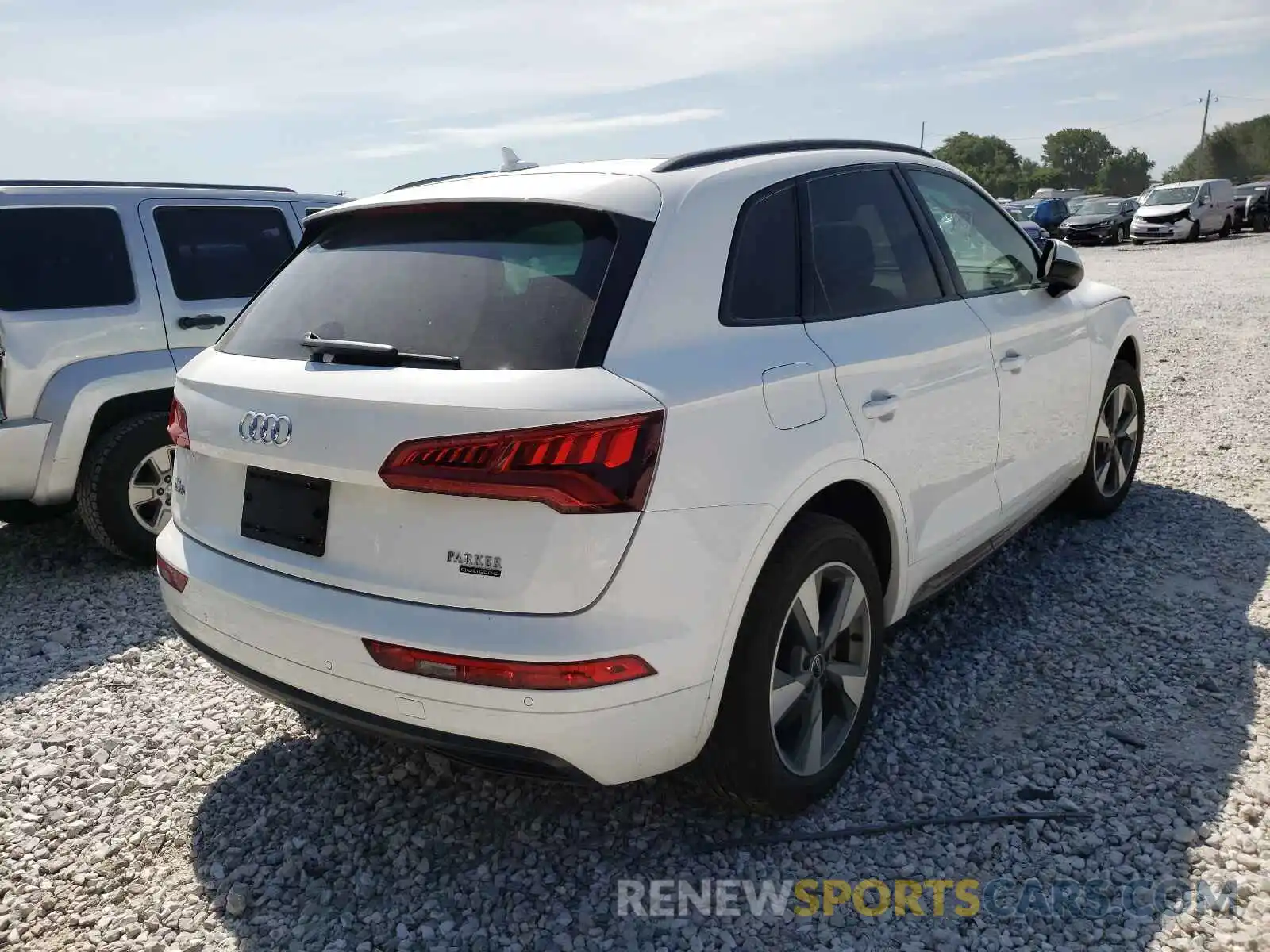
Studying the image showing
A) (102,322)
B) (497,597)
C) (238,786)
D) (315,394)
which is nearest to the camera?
(497,597)

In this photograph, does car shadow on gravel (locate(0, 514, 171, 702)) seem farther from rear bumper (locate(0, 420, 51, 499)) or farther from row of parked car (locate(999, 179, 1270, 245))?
row of parked car (locate(999, 179, 1270, 245))

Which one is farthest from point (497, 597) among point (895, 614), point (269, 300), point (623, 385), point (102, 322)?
point (102, 322)

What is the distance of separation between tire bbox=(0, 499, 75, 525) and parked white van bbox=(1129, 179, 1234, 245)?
32124 millimetres

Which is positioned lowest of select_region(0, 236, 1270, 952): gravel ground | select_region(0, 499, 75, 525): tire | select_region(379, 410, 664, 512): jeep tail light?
select_region(0, 236, 1270, 952): gravel ground

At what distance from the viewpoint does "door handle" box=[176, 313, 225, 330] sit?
536 cm

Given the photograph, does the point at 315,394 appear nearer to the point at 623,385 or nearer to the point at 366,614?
the point at 366,614

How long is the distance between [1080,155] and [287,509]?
390ft

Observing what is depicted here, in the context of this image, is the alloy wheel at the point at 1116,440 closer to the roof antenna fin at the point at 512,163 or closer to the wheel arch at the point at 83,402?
the roof antenna fin at the point at 512,163

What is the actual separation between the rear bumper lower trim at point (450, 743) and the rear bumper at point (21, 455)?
2914mm

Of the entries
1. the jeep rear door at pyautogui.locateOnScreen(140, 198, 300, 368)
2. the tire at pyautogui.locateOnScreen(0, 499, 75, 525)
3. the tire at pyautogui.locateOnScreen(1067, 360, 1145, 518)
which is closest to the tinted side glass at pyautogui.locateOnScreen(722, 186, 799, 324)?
the tire at pyautogui.locateOnScreen(1067, 360, 1145, 518)

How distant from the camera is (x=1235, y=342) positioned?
10.8m

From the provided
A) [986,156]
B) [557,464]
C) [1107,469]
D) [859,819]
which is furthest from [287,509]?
[986,156]

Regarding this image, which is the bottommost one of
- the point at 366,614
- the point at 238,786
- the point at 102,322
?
the point at 238,786

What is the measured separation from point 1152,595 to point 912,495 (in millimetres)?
1788
